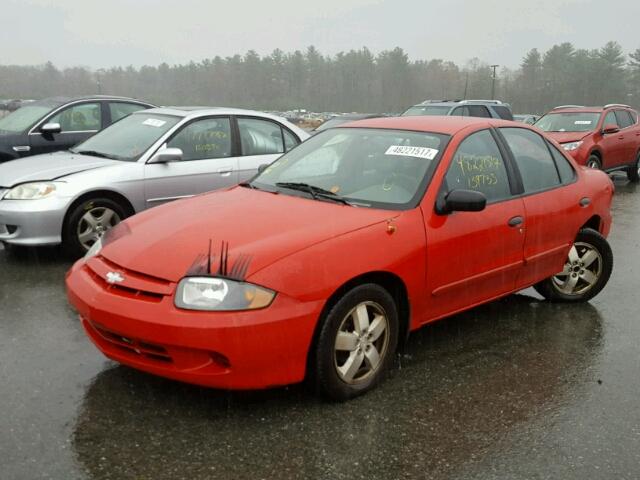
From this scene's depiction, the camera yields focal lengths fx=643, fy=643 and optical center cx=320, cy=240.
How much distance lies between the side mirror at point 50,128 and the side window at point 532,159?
6295 millimetres

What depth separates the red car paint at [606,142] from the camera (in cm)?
1280

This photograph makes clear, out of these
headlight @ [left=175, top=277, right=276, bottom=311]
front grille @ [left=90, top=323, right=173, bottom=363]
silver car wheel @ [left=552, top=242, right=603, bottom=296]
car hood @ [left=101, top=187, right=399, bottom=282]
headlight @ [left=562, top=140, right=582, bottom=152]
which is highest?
car hood @ [left=101, top=187, right=399, bottom=282]

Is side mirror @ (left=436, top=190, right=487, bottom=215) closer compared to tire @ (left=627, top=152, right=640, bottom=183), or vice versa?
side mirror @ (left=436, top=190, right=487, bottom=215)

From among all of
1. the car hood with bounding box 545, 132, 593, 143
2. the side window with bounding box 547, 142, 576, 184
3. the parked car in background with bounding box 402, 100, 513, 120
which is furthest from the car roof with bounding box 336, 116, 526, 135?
the parked car in background with bounding box 402, 100, 513, 120

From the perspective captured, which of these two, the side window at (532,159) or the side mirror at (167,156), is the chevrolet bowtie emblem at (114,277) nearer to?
the side window at (532,159)

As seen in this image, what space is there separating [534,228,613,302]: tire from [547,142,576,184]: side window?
45 centimetres

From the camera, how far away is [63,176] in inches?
246

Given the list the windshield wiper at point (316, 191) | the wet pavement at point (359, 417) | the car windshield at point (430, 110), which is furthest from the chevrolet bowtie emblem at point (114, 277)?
the car windshield at point (430, 110)

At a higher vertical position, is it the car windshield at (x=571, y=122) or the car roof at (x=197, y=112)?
the car roof at (x=197, y=112)

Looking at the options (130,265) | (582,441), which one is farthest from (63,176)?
(582,441)

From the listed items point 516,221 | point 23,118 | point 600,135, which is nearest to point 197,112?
point 23,118

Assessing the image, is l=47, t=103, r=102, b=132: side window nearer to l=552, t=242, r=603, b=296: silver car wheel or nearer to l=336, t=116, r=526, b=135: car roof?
l=336, t=116, r=526, b=135: car roof

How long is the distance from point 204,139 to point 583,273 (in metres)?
4.15

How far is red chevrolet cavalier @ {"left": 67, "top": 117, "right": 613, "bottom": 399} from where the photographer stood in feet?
10.1
